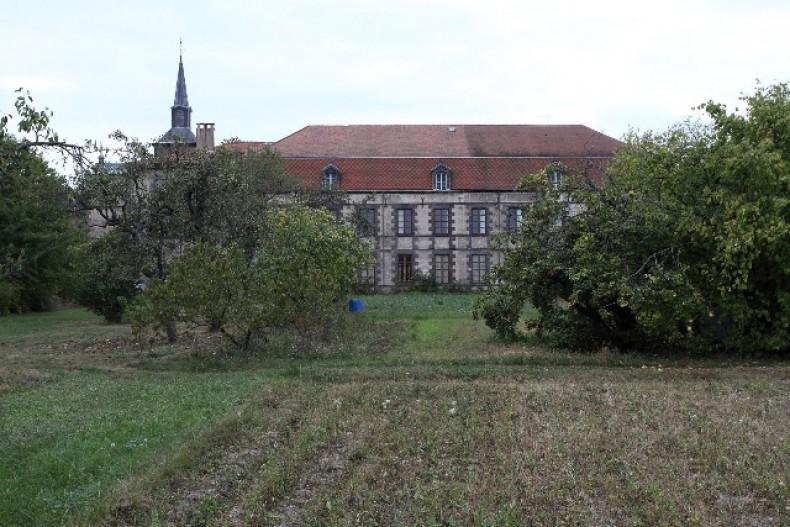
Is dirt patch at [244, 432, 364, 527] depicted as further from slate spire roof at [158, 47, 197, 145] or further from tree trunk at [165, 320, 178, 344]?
slate spire roof at [158, 47, 197, 145]

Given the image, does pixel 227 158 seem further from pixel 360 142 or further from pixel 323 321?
pixel 360 142

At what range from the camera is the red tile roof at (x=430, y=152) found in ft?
178

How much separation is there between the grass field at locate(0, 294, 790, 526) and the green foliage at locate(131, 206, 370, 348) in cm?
182

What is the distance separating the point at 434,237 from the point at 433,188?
10.3ft

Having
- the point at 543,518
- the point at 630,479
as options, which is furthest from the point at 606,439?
the point at 543,518

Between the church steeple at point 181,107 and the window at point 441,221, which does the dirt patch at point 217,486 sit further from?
the church steeple at point 181,107

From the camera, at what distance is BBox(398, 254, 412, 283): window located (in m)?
55.4


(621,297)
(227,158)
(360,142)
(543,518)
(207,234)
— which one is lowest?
(543,518)

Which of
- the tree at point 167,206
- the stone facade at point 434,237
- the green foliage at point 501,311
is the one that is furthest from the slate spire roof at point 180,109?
the green foliage at point 501,311

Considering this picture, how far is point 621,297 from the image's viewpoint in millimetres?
18734

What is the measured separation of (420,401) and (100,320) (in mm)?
26753

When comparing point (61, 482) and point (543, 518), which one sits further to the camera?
point (61, 482)

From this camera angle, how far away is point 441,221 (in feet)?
181

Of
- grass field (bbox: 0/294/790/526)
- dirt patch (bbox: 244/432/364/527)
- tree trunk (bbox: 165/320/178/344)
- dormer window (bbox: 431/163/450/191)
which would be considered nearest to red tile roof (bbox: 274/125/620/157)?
dormer window (bbox: 431/163/450/191)
